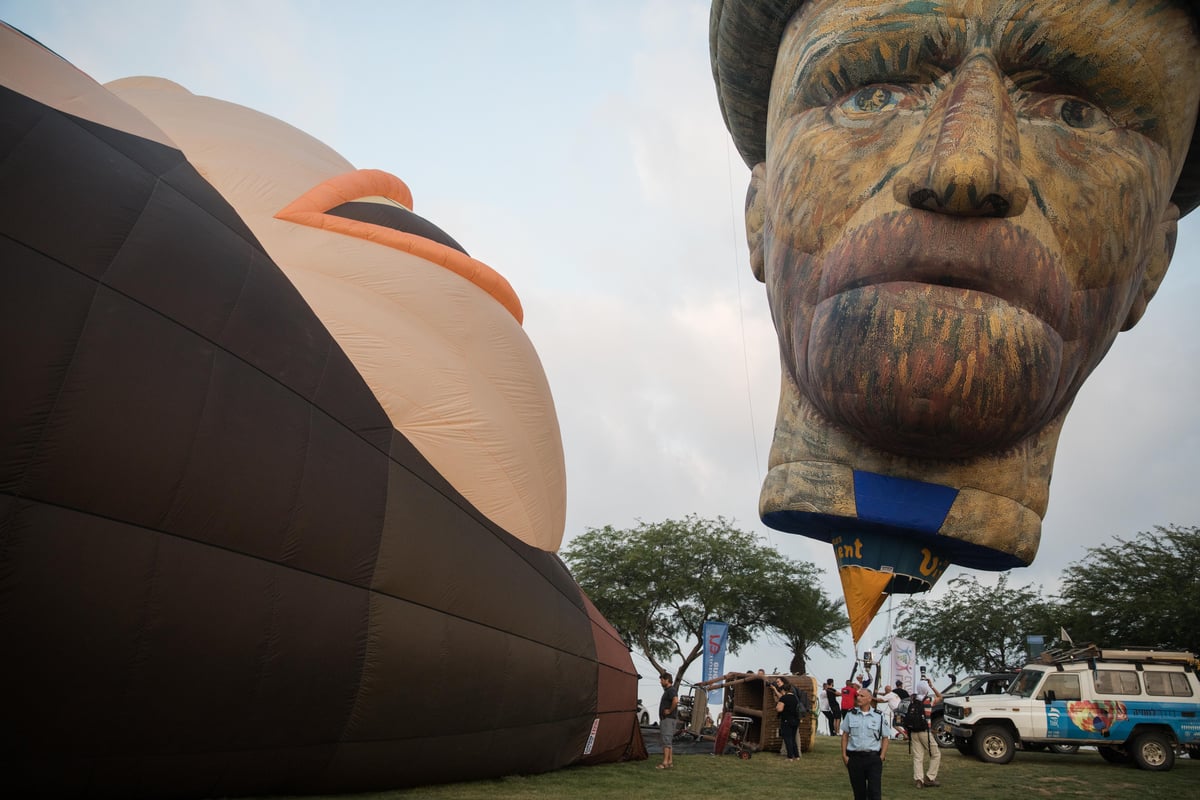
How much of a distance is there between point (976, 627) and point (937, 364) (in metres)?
29.0

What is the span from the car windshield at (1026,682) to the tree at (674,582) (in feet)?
51.2

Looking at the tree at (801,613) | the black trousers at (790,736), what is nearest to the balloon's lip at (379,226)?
the black trousers at (790,736)

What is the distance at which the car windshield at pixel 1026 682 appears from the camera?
1300 cm

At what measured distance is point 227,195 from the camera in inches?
236

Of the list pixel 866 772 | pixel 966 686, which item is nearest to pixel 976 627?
pixel 966 686

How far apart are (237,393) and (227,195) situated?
199cm

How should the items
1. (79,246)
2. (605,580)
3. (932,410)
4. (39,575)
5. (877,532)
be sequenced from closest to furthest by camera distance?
1. (39,575)
2. (79,246)
3. (932,410)
4. (877,532)
5. (605,580)

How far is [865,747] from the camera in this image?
20.3 feet

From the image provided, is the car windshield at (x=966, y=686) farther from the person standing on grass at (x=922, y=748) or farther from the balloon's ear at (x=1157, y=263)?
the balloon's ear at (x=1157, y=263)

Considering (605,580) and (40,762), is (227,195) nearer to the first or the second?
(40,762)

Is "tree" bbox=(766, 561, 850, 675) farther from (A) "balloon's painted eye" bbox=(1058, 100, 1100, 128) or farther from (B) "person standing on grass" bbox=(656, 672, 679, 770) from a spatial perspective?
(A) "balloon's painted eye" bbox=(1058, 100, 1100, 128)

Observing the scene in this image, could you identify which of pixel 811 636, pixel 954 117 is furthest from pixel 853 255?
pixel 811 636

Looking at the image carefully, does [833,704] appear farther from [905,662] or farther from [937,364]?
[937,364]

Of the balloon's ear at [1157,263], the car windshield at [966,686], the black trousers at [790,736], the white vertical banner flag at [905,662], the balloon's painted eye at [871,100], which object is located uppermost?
the balloon's painted eye at [871,100]
